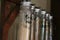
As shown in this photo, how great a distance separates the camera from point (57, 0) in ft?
5.56

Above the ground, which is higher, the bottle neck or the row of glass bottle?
the bottle neck

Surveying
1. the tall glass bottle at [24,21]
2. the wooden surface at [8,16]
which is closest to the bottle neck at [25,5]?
the tall glass bottle at [24,21]

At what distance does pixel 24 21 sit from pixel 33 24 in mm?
125

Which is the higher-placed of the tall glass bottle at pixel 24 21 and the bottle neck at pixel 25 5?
the bottle neck at pixel 25 5

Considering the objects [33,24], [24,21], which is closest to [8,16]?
[24,21]

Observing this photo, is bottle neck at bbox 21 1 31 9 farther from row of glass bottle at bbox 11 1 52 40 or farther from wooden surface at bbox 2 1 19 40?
wooden surface at bbox 2 1 19 40

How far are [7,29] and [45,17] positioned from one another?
1.79ft

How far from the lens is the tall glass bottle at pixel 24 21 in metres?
0.84

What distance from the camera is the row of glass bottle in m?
0.87

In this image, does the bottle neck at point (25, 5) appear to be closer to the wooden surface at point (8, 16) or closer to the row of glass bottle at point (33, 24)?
the row of glass bottle at point (33, 24)

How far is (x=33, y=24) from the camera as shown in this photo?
3.35 feet

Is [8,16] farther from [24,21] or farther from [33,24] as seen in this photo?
[33,24]

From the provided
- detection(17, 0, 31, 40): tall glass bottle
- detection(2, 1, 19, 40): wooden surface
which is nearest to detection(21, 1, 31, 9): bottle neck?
detection(17, 0, 31, 40): tall glass bottle

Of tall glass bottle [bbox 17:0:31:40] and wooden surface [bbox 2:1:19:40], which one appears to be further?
tall glass bottle [bbox 17:0:31:40]
